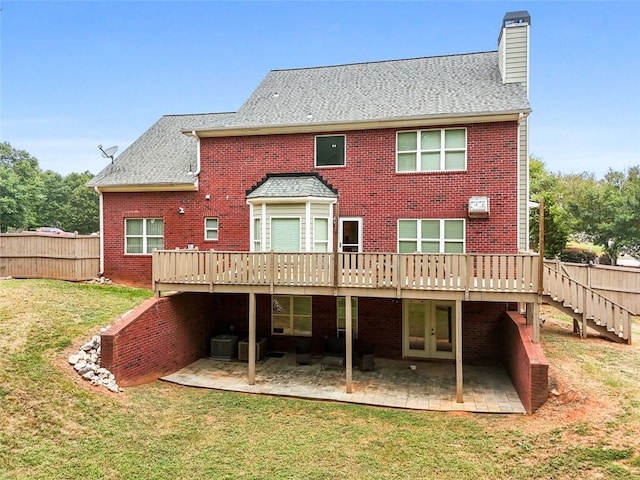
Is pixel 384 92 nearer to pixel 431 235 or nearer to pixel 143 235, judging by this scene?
pixel 431 235

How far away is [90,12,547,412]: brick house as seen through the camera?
10.0 m

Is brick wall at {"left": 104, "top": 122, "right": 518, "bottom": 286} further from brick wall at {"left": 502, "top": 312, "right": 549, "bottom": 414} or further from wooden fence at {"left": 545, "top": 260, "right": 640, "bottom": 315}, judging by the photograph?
wooden fence at {"left": 545, "top": 260, "right": 640, "bottom": 315}

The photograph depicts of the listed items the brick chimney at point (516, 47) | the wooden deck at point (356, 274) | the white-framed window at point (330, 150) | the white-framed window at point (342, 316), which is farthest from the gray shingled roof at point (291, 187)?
the brick chimney at point (516, 47)

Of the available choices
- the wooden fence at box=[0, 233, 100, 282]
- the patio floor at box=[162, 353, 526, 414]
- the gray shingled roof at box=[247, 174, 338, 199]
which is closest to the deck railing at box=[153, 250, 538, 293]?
the gray shingled roof at box=[247, 174, 338, 199]

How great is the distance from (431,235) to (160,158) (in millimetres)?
10984

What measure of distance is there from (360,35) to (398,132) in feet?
84.8

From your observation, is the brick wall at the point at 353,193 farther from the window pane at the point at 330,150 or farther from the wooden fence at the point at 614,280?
the wooden fence at the point at 614,280

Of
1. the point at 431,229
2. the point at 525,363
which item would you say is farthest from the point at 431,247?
the point at 525,363

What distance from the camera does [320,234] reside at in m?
12.5

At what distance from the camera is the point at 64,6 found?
26.8 m

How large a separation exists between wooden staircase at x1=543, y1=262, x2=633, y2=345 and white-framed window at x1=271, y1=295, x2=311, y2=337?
737 cm

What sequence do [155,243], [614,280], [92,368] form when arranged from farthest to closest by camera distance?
[614,280] < [155,243] < [92,368]

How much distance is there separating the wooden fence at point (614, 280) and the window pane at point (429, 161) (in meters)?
6.67

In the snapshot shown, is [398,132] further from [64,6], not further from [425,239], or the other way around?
[64,6]
